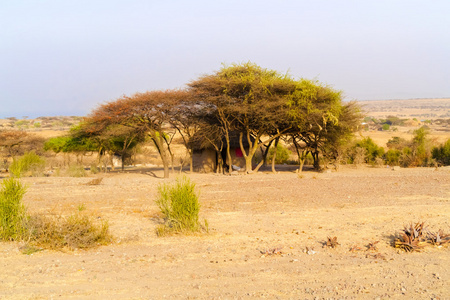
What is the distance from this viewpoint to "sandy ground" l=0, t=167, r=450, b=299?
5676mm

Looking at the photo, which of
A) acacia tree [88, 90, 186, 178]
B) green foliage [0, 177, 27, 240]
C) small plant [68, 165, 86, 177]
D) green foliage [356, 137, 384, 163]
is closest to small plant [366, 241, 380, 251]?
green foliage [0, 177, 27, 240]

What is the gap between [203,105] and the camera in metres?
23.4

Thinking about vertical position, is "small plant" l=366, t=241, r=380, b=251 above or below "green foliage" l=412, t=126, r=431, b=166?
below

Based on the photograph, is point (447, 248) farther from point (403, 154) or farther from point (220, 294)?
point (403, 154)

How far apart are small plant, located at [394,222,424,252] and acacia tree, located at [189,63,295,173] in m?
13.8

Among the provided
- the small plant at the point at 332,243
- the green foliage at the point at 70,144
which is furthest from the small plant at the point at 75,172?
the small plant at the point at 332,243

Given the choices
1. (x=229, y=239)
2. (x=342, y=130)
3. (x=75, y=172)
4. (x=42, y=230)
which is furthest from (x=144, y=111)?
(x=229, y=239)

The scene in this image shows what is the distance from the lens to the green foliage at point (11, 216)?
26.0 ft

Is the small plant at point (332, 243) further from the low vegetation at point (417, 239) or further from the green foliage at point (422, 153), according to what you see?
the green foliage at point (422, 153)

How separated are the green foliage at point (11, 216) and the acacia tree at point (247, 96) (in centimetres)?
1398

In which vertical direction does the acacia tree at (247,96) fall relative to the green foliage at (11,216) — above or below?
above

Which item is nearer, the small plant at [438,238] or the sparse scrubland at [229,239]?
the sparse scrubland at [229,239]

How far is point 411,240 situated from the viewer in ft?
23.6

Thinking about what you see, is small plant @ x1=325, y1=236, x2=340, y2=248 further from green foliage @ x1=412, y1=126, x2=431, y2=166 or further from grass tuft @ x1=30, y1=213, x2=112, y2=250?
green foliage @ x1=412, y1=126, x2=431, y2=166
